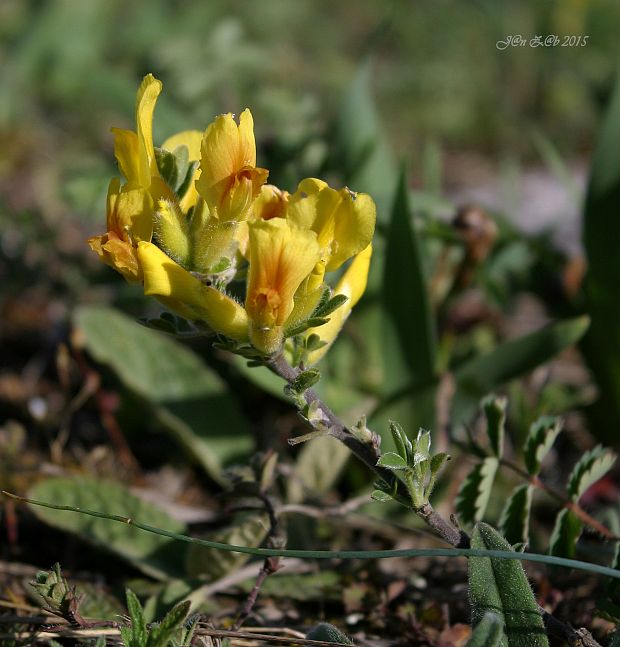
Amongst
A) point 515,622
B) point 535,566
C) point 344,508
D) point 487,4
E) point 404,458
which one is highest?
point 487,4

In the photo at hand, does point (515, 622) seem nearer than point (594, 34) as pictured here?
Yes

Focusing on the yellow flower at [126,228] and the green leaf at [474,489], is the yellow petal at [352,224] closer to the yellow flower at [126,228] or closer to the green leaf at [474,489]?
the yellow flower at [126,228]

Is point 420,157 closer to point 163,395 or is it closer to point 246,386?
point 246,386

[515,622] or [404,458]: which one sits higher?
[404,458]

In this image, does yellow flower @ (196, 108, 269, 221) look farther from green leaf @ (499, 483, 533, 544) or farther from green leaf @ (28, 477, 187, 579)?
green leaf @ (28, 477, 187, 579)

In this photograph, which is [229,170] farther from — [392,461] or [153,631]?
[153,631]

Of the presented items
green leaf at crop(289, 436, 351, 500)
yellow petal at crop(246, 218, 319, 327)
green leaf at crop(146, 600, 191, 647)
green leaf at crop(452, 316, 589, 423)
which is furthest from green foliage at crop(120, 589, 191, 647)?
green leaf at crop(452, 316, 589, 423)

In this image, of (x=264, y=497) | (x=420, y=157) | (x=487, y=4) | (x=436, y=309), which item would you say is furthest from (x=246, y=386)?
(x=487, y=4)
